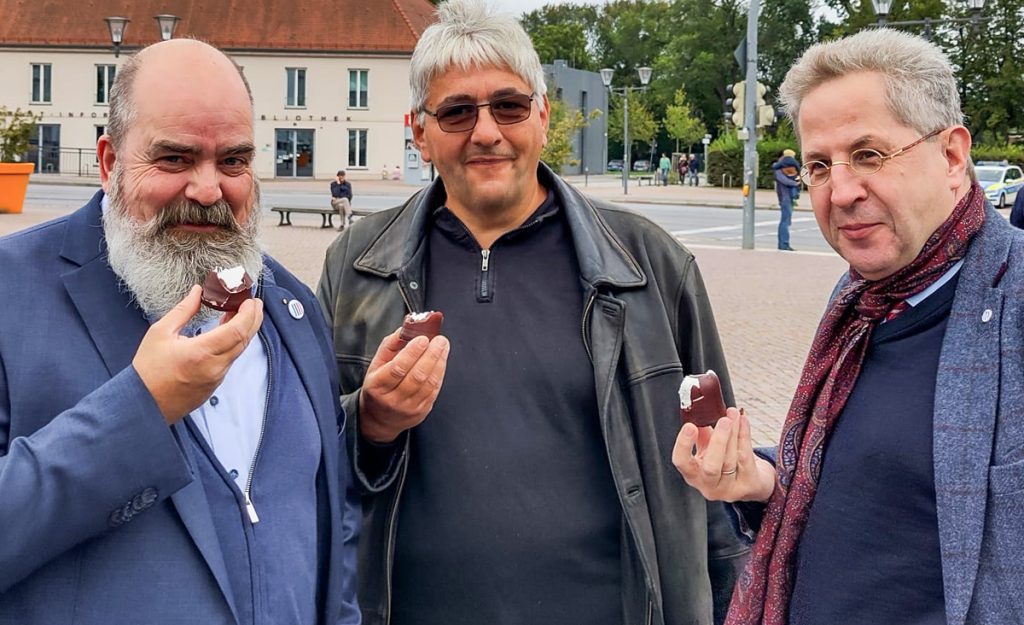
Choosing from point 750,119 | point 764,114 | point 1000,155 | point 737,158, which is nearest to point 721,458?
point 764,114

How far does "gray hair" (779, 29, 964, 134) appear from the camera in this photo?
2.24m

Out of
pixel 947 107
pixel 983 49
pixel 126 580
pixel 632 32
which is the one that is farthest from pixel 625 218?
pixel 632 32

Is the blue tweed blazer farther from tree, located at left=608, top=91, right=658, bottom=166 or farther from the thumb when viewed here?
tree, located at left=608, top=91, right=658, bottom=166

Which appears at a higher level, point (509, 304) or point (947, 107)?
point (947, 107)

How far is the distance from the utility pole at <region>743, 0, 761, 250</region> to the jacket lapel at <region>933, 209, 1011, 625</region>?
64.8 feet

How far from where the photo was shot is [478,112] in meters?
2.95

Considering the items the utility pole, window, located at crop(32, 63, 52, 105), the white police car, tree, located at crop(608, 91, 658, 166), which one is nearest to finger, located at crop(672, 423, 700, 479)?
the utility pole

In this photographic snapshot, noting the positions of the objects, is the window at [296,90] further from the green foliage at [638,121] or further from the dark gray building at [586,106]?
the green foliage at [638,121]

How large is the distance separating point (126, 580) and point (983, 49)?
199 ft

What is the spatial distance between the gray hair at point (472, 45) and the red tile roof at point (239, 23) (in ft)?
181

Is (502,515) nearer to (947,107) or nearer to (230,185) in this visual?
(230,185)

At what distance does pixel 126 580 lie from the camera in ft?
6.44

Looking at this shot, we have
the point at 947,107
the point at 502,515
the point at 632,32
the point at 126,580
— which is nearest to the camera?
the point at 126,580

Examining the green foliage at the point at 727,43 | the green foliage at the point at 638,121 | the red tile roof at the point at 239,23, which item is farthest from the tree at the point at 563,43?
the red tile roof at the point at 239,23
